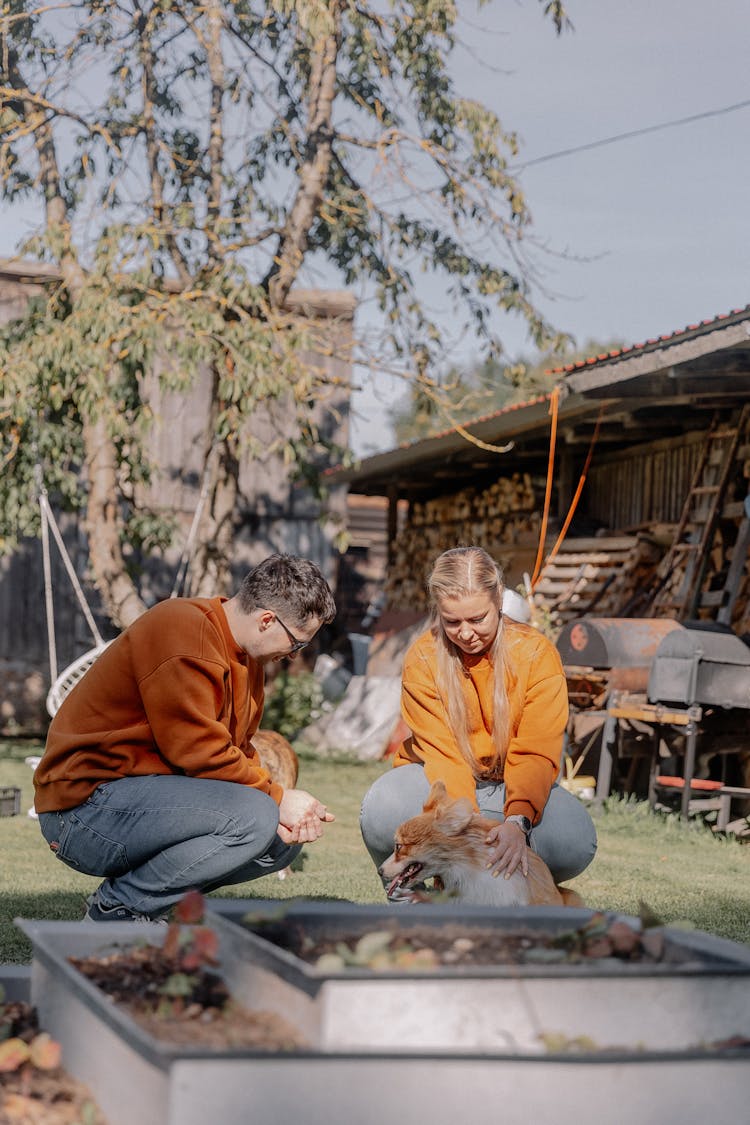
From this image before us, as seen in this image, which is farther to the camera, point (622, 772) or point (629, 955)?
point (622, 772)

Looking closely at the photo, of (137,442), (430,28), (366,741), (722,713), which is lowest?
(366,741)

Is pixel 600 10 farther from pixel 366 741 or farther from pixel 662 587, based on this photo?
pixel 366 741

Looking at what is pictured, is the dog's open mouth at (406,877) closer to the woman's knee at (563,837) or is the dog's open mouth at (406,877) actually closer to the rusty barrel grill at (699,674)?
the woman's knee at (563,837)

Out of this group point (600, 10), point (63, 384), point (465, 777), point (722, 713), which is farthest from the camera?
point (600, 10)

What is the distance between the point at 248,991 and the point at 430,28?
917 centimetres

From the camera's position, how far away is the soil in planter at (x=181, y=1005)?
6.28 ft

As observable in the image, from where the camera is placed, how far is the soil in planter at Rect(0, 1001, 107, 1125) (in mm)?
1965

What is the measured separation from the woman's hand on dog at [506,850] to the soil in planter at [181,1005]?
121 centimetres

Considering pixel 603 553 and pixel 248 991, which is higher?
pixel 603 553

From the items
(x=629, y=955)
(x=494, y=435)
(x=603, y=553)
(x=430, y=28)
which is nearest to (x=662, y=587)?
(x=603, y=553)

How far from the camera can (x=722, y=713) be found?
849 centimetres

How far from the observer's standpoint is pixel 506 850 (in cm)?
340

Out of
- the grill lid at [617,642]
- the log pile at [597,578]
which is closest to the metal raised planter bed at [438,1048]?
the grill lid at [617,642]

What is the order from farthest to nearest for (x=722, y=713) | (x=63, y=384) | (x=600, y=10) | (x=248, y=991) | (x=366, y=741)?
1. (x=366, y=741)
2. (x=600, y=10)
3. (x=63, y=384)
4. (x=722, y=713)
5. (x=248, y=991)
